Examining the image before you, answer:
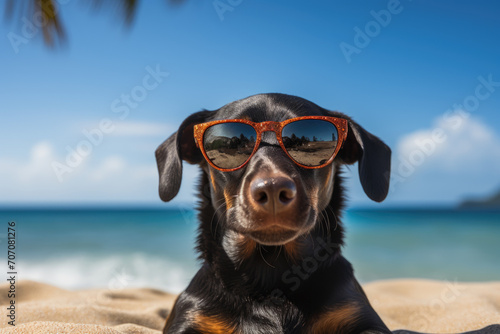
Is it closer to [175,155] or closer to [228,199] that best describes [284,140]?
[228,199]

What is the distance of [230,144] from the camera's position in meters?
2.56

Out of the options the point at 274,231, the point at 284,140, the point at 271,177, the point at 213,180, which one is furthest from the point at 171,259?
the point at 271,177

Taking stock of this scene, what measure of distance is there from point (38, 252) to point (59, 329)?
51.4 ft

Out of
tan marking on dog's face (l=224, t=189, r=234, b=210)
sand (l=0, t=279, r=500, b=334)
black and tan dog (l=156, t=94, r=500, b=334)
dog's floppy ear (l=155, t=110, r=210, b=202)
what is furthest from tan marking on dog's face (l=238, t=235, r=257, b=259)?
sand (l=0, t=279, r=500, b=334)

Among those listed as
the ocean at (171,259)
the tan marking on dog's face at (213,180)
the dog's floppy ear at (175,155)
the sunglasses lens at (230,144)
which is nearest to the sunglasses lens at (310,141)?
the sunglasses lens at (230,144)

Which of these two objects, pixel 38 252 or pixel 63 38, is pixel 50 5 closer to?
pixel 63 38

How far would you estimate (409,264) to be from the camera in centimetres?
1380

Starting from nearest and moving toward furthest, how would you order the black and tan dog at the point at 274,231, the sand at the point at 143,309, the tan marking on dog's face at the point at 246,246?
the black and tan dog at the point at 274,231 → the tan marking on dog's face at the point at 246,246 → the sand at the point at 143,309

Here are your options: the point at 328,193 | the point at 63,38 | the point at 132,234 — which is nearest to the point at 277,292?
the point at 328,193

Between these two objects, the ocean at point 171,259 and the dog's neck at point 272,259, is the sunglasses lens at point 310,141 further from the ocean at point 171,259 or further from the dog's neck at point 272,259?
the ocean at point 171,259

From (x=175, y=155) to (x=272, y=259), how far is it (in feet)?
3.10

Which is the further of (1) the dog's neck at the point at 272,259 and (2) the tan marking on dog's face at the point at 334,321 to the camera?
(1) the dog's neck at the point at 272,259

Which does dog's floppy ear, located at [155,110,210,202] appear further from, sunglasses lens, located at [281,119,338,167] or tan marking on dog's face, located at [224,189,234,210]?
sunglasses lens, located at [281,119,338,167]

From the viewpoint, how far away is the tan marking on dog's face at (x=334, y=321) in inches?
90.6
